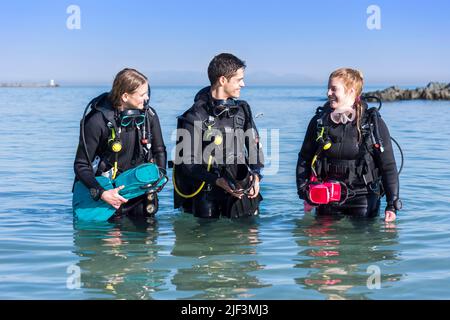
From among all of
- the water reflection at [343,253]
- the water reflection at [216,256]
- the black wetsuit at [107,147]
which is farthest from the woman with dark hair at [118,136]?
the water reflection at [343,253]

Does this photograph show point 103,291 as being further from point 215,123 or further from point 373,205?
point 373,205

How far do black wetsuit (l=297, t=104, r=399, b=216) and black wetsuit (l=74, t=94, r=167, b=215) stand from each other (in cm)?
134

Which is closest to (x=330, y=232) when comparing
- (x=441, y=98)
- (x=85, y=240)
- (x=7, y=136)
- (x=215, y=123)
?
(x=215, y=123)

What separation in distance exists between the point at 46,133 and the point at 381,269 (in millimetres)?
15510

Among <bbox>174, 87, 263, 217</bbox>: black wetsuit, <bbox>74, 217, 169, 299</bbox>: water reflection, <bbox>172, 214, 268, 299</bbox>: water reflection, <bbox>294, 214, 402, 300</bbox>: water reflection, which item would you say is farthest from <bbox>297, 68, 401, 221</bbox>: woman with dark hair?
<bbox>74, 217, 169, 299</bbox>: water reflection

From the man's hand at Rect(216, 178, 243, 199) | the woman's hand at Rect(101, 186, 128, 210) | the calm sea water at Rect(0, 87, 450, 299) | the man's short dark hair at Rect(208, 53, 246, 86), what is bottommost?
the calm sea water at Rect(0, 87, 450, 299)

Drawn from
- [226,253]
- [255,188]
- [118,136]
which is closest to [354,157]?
[255,188]

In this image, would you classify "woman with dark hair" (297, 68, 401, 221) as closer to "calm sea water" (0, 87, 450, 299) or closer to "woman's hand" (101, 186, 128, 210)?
"calm sea water" (0, 87, 450, 299)

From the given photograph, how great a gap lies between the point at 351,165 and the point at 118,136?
6.95 ft

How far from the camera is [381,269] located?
18.4ft

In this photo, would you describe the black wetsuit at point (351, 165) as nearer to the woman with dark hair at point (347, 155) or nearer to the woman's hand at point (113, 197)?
the woman with dark hair at point (347, 155)

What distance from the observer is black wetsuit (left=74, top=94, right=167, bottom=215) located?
6.50 m

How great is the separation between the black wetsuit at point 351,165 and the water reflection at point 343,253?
0.70 feet

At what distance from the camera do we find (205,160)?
22.0 feet
